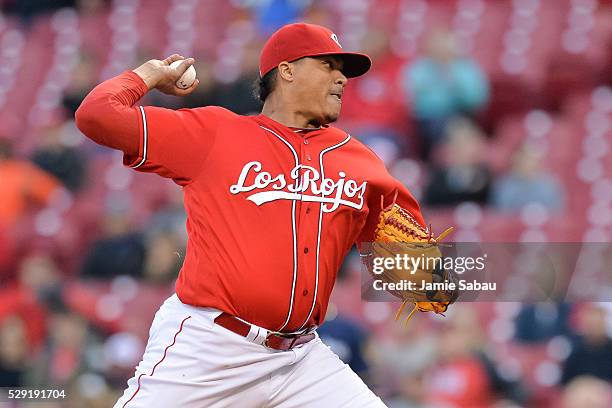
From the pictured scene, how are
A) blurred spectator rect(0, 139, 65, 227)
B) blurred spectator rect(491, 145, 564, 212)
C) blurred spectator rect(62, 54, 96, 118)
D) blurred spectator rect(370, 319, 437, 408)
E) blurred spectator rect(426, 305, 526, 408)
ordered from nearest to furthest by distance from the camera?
blurred spectator rect(426, 305, 526, 408) < blurred spectator rect(370, 319, 437, 408) < blurred spectator rect(491, 145, 564, 212) < blurred spectator rect(0, 139, 65, 227) < blurred spectator rect(62, 54, 96, 118)

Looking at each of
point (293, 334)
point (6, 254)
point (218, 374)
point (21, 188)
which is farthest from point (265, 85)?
point (21, 188)

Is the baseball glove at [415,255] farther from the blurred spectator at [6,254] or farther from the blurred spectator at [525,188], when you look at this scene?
the blurred spectator at [6,254]

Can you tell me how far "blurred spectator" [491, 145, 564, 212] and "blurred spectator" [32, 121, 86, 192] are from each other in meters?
2.91

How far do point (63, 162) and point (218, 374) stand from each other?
4481 millimetres

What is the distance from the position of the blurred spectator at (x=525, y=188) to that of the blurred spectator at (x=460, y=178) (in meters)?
0.09

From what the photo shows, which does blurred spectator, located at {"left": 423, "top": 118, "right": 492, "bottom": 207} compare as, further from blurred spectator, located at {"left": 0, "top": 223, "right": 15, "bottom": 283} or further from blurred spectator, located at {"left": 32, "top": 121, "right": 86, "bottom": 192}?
blurred spectator, located at {"left": 0, "top": 223, "right": 15, "bottom": 283}

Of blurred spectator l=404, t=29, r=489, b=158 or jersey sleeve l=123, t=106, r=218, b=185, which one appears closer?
jersey sleeve l=123, t=106, r=218, b=185

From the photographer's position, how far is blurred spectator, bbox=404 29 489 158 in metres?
6.91

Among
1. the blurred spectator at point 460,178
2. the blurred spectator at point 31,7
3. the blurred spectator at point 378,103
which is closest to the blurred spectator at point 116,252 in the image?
the blurred spectator at point 378,103

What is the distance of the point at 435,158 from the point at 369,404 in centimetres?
374

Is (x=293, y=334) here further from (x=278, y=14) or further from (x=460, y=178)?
(x=278, y=14)

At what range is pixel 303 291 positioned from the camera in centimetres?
319

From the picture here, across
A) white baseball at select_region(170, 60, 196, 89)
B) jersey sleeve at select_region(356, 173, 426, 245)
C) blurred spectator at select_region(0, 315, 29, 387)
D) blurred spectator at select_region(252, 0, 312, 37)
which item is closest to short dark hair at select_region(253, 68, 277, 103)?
white baseball at select_region(170, 60, 196, 89)

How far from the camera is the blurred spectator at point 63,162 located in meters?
7.26
